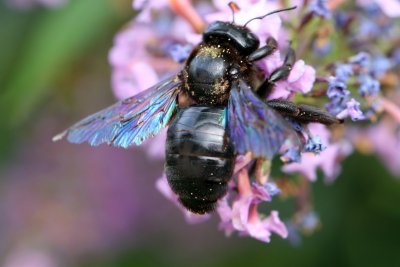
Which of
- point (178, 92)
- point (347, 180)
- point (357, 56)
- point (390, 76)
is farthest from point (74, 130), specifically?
point (347, 180)

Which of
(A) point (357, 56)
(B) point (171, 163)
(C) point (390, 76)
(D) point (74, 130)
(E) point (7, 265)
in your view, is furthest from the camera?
(E) point (7, 265)

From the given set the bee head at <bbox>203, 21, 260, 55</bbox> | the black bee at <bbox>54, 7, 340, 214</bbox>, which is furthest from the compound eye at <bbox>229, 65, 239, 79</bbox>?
the bee head at <bbox>203, 21, 260, 55</bbox>

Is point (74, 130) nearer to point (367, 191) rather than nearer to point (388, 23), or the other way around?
point (388, 23)

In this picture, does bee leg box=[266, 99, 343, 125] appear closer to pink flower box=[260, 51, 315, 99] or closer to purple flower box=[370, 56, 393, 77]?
pink flower box=[260, 51, 315, 99]

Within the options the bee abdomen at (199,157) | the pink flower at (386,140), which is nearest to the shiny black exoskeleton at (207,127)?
the bee abdomen at (199,157)

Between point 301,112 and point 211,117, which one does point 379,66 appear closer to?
point 301,112

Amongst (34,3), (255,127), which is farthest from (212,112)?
(34,3)
